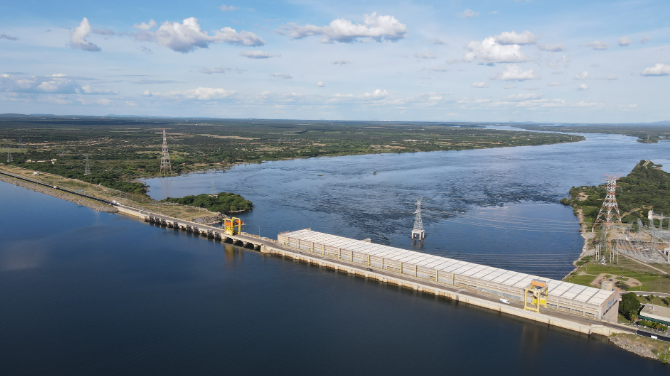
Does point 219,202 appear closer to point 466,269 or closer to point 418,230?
point 418,230

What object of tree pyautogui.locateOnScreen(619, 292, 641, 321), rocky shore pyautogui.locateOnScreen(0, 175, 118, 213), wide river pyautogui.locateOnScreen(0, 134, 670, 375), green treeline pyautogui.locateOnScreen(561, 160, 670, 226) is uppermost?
green treeline pyautogui.locateOnScreen(561, 160, 670, 226)

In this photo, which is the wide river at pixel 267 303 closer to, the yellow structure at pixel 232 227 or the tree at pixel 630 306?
the yellow structure at pixel 232 227

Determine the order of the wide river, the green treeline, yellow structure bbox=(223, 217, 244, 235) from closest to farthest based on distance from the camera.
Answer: the wide river → yellow structure bbox=(223, 217, 244, 235) → the green treeline

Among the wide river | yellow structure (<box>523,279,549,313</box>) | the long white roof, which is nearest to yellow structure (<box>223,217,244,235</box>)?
the wide river

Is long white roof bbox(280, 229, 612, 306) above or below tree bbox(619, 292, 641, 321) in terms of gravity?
above

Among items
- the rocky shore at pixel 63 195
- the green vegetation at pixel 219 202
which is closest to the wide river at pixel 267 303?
the rocky shore at pixel 63 195

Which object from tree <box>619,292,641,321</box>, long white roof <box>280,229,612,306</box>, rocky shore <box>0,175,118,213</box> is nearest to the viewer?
tree <box>619,292,641,321</box>

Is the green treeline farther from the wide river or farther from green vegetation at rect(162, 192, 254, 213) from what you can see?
green vegetation at rect(162, 192, 254, 213)
